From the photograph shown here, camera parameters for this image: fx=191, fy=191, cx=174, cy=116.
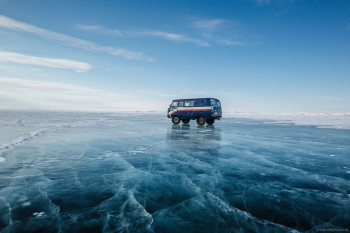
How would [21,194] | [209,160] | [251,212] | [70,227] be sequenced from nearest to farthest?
[70,227], [251,212], [21,194], [209,160]

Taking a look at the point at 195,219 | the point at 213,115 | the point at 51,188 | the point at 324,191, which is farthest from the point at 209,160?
the point at 213,115

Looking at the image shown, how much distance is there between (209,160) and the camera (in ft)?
22.0

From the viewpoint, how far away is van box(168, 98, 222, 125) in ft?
60.7

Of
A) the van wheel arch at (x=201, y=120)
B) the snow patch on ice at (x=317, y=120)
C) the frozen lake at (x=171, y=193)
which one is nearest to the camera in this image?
the frozen lake at (x=171, y=193)

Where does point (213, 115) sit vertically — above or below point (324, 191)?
above

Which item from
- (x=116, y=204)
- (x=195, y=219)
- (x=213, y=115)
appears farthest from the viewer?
(x=213, y=115)

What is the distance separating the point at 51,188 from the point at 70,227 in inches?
71.7

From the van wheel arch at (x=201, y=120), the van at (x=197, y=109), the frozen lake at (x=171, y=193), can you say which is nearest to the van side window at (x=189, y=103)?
the van at (x=197, y=109)

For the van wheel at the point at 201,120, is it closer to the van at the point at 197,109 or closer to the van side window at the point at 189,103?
the van at the point at 197,109

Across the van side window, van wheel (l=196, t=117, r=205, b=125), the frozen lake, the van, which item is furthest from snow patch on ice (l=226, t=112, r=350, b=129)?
the frozen lake

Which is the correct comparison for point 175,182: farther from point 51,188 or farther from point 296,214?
point 51,188

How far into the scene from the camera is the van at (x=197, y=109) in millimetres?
18500

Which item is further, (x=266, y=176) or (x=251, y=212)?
(x=266, y=176)

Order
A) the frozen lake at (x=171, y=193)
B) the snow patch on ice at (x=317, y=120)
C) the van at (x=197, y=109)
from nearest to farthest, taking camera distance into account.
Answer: the frozen lake at (x=171, y=193)
the van at (x=197, y=109)
the snow patch on ice at (x=317, y=120)
